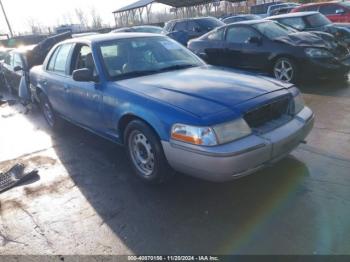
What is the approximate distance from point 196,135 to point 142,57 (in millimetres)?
1875

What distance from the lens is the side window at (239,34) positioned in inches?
327

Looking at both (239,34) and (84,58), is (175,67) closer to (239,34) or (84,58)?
(84,58)

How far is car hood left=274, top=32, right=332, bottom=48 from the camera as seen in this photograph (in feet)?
24.4

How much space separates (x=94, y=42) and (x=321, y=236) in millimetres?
3508

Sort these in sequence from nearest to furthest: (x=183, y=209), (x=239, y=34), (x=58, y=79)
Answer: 1. (x=183, y=209)
2. (x=58, y=79)
3. (x=239, y=34)

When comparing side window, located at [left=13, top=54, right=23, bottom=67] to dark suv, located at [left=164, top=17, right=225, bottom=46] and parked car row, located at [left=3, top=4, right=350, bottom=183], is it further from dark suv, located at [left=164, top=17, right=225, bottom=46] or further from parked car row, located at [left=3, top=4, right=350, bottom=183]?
dark suv, located at [left=164, top=17, right=225, bottom=46]

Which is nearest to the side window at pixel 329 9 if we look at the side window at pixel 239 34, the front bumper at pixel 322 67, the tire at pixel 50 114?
the side window at pixel 239 34

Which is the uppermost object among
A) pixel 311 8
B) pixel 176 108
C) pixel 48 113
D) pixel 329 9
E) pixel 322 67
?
pixel 176 108

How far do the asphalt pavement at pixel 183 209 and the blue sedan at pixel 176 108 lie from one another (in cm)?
38

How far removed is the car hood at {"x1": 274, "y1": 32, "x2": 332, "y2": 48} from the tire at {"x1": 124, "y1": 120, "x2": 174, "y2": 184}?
5.04m

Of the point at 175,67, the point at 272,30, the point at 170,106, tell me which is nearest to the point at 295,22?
the point at 272,30

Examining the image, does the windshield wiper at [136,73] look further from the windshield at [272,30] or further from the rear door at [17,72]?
the rear door at [17,72]

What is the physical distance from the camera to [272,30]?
8172 mm

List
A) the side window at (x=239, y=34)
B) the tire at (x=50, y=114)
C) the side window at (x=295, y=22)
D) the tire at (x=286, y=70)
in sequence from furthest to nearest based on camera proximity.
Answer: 1. the side window at (x=295, y=22)
2. the side window at (x=239, y=34)
3. the tire at (x=286, y=70)
4. the tire at (x=50, y=114)
